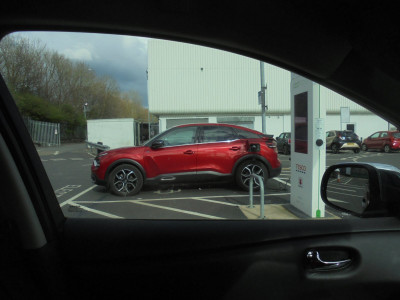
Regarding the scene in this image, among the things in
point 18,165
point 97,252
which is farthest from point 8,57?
point 97,252

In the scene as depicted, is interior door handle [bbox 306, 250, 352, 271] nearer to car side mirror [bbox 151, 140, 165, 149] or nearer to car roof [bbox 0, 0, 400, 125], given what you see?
car roof [bbox 0, 0, 400, 125]

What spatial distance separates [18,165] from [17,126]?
7.6 inches

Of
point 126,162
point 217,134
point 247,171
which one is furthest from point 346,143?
point 126,162

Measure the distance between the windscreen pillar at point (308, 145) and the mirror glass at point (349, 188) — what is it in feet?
9.24

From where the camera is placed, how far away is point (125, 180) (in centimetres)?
644

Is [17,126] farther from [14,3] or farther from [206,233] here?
[206,233]

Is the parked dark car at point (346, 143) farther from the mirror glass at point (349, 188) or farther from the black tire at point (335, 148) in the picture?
the mirror glass at point (349, 188)

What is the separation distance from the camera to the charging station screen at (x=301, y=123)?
190 inches

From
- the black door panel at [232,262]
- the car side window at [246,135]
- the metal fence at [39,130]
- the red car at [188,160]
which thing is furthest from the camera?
the car side window at [246,135]

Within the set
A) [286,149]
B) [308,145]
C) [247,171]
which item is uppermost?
[308,145]

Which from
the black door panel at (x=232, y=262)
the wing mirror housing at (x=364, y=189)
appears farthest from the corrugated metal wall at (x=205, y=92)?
the black door panel at (x=232, y=262)

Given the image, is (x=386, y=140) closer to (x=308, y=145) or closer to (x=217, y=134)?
(x=308, y=145)

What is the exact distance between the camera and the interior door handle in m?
1.58

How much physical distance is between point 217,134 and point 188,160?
928mm
